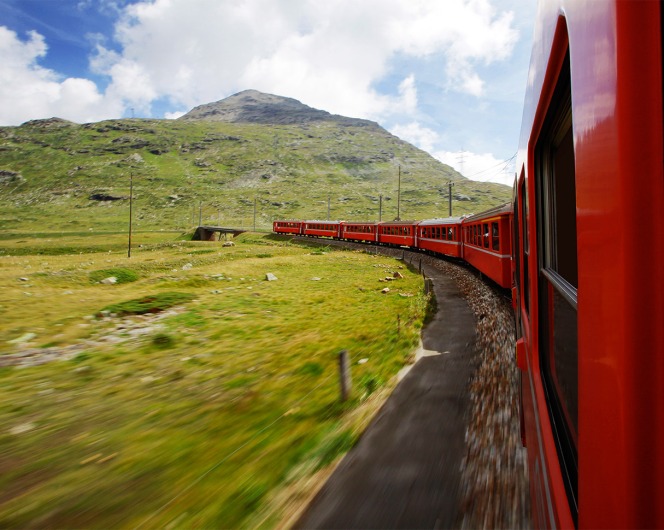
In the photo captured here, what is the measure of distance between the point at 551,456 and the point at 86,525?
4342 millimetres

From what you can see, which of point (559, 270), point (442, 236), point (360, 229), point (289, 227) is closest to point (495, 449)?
point (559, 270)

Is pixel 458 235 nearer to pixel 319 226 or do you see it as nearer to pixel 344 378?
pixel 344 378

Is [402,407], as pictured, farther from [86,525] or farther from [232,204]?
[232,204]

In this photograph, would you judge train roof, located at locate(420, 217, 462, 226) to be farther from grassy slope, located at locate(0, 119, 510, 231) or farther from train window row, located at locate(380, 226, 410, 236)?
grassy slope, located at locate(0, 119, 510, 231)

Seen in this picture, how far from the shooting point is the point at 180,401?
613 centimetres

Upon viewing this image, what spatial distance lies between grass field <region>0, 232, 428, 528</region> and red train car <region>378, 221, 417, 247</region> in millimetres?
17408

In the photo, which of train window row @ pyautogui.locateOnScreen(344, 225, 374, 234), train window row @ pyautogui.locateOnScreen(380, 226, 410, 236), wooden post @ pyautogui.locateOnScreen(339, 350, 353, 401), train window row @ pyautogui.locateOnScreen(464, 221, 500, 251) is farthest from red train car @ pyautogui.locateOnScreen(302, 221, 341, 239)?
wooden post @ pyautogui.locateOnScreen(339, 350, 353, 401)

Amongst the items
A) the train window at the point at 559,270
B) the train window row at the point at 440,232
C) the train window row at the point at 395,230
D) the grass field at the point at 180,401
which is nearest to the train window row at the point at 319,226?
the train window row at the point at 395,230

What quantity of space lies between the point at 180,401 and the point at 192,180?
143 m

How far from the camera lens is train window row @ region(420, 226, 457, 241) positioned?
854 inches

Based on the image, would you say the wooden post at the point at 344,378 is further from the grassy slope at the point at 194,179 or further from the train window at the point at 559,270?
the grassy slope at the point at 194,179

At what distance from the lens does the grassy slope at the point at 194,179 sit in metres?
102

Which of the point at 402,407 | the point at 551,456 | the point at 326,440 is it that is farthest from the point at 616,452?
the point at 402,407

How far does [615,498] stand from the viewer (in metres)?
0.78
